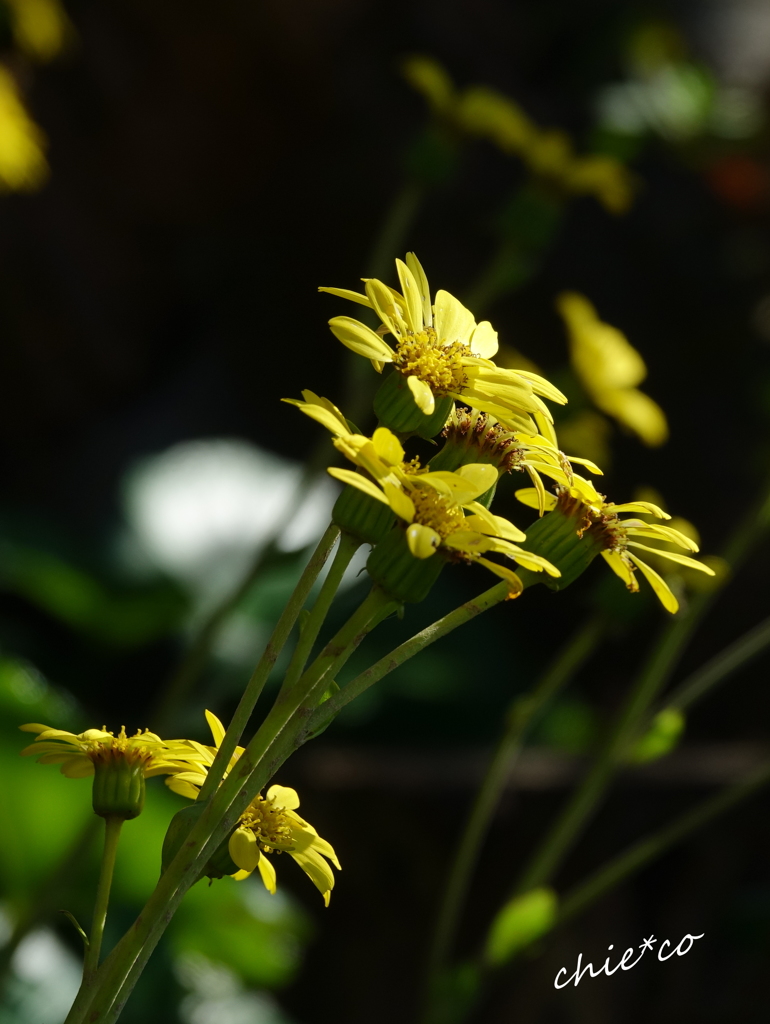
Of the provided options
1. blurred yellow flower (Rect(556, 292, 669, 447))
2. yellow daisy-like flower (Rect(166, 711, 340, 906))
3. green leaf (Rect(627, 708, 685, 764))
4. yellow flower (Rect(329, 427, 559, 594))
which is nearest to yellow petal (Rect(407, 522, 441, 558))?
yellow flower (Rect(329, 427, 559, 594))

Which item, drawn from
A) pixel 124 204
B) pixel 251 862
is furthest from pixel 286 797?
pixel 124 204

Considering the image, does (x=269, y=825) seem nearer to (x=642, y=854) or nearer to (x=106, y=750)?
(x=106, y=750)

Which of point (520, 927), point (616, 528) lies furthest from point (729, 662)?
point (616, 528)

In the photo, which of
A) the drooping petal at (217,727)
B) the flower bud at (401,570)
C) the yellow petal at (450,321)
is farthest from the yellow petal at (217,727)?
the yellow petal at (450,321)

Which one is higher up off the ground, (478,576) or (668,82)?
(668,82)

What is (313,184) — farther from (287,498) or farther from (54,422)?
(287,498)

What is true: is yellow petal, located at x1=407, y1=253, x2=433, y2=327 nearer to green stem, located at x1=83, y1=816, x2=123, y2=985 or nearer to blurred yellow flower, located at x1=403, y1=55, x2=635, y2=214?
green stem, located at x1=83, y1=816, x2=123, y2=985

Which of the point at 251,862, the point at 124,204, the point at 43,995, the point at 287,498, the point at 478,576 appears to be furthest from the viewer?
the point at 124,204
